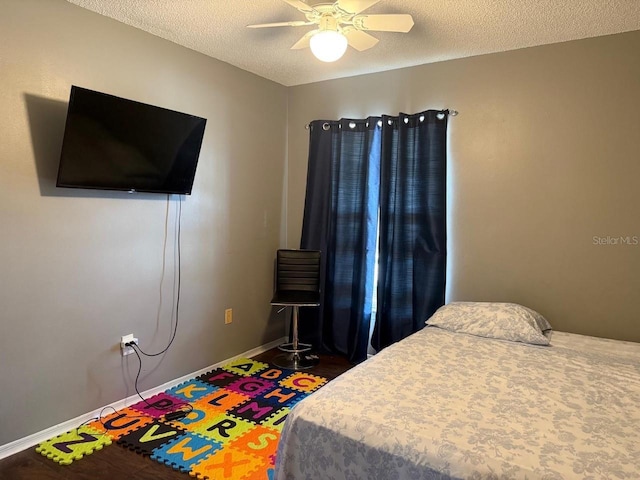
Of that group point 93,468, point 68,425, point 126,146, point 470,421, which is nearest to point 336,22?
point 126,146

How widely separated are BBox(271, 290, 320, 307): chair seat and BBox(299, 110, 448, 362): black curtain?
0.25 m

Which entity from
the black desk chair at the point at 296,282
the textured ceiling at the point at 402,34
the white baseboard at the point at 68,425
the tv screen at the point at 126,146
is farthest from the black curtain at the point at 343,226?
the tv screen at the point at 126,146

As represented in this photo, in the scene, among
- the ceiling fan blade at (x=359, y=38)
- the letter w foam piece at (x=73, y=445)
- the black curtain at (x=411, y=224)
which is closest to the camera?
the letter w foam piece at (x=73, y=445)

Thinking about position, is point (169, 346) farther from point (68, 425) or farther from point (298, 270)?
point (298, 270)

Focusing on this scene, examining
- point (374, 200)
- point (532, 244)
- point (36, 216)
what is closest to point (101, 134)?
point (36, 216)

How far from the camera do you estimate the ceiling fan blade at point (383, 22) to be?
7.44 feet

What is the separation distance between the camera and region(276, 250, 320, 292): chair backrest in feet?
12.8

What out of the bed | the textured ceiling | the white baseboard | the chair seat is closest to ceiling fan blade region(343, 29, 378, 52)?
the textured ceiling

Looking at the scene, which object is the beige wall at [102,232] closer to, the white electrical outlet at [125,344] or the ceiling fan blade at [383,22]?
the white electrical outlet at [125,344]

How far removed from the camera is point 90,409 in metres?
2.75

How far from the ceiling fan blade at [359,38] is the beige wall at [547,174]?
114 cm

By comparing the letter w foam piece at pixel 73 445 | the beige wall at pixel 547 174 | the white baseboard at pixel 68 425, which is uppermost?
the beige wall at pixel 547 174

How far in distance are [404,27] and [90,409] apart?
9.62 ft

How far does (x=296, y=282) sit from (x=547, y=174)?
218 centimetres
